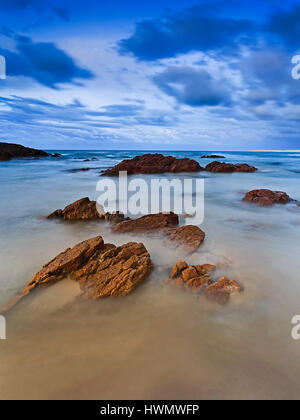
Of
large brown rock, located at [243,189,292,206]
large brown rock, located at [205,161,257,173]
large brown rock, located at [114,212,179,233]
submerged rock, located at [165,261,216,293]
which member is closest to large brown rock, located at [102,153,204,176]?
large brown rock, located at [205,161,257,173]

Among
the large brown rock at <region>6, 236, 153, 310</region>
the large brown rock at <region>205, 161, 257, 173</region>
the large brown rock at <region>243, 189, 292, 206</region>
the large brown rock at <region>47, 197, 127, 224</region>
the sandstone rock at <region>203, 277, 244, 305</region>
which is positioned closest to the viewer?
the sandstone rock at <region>203, 277, 244, 305</region>

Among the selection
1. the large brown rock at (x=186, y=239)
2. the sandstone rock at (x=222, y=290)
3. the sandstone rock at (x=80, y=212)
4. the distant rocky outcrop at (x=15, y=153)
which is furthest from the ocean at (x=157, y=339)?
the distant rocky outcrop at (x=15, y=153)

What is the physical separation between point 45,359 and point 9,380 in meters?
0.32

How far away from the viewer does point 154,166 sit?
2177 centimetres

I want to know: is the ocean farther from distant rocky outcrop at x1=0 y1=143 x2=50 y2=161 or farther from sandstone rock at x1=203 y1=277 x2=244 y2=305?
distant rocky outcrop at x1=0 y1=143 x2=50 y2=161

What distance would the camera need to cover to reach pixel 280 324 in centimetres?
264

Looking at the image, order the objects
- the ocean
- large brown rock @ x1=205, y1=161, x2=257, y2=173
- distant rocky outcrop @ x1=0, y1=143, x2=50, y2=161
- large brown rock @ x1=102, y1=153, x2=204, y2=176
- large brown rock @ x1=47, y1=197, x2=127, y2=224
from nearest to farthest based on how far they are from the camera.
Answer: the ocean, large brown rock @ x1=47, y1=197, x2=127, y2=224, large brown rock @ x1=102, y1=153, x2=204, y2=176, large brown rock @ x1=205, y1=161, x2=257, y2=173, distant rocky outcrop @ x1=0, y1=143, x2=50, y2=161

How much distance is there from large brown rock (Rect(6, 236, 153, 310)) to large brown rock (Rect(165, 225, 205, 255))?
101 cm

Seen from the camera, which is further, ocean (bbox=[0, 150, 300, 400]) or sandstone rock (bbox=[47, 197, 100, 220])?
sandstone rock (bbox=[47, 197, 100, 220])

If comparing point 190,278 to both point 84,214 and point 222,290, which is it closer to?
point 222,290

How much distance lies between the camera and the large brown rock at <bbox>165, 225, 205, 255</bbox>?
14.8ft
